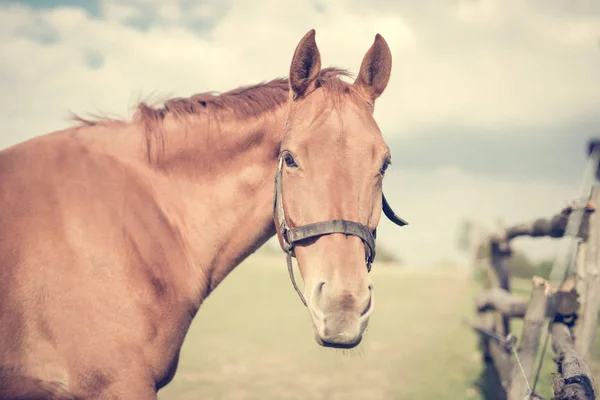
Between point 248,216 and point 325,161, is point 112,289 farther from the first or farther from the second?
point 325,161

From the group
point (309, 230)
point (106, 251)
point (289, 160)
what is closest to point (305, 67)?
point (289, 160)

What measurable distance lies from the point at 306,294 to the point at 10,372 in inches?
67.1

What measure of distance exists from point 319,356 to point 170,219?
23.5 feet

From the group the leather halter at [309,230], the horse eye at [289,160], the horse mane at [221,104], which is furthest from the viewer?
the horse mane at [221,104]

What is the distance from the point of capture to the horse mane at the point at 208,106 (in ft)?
9.89

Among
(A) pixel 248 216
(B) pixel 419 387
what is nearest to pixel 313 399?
(B) pixel 419 387

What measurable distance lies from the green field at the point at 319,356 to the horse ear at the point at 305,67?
5.77 ft

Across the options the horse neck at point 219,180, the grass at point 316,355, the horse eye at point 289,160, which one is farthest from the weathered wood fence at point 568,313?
the horse neck at point 219,180

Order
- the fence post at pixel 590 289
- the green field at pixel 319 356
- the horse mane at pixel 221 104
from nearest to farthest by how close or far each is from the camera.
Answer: the horse mane at pixel 221 104, the fence post at pixel 590 289, the green field at pixel 319 356

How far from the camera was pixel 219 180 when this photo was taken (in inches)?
118

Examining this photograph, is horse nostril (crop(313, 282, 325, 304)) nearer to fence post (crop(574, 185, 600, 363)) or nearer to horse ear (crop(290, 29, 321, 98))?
horse ear (crop(290, 29, 321, 98))

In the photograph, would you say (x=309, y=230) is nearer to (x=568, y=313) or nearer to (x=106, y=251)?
(x=106, y=251)

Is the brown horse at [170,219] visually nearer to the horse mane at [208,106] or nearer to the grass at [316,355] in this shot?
the horse mane at [208,106]

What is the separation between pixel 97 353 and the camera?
2.42m
